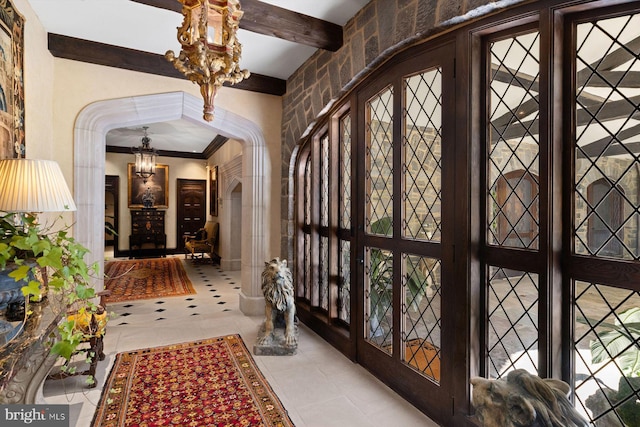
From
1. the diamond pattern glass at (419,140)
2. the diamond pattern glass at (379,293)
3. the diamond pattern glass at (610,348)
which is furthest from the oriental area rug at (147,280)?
the diamond pattern glass at (610,348)

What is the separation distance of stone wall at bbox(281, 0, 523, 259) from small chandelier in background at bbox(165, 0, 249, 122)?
114 centimetres

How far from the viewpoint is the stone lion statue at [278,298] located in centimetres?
304

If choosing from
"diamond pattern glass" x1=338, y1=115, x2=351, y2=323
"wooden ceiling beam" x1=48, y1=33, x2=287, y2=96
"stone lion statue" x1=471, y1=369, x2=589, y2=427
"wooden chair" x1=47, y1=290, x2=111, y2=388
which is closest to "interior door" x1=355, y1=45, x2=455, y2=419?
"diamond pattern glass" x1=338, y1=115, x2=351, y2=323

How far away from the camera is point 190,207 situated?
975cm

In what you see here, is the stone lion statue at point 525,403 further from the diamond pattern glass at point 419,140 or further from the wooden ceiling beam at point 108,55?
the wooden ceiling beam at point 108,55

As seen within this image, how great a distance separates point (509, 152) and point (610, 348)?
3.56 ft

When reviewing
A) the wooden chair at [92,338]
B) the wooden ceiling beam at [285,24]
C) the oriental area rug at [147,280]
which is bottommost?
the oriental area rug at [147,280]

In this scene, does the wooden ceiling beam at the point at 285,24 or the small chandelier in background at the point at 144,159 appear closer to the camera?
the wooden ceiling beam at the point at 285,24

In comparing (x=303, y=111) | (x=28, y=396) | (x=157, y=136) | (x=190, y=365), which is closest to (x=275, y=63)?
(x=303, y=111)

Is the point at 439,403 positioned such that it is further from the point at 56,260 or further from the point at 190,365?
the point at 56,260

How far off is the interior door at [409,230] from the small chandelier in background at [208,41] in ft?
4.21

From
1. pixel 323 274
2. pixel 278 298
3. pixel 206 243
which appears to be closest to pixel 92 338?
pixel 278 298

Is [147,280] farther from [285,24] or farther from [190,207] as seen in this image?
[285,24]

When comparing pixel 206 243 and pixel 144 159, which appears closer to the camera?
pixel 144 159
